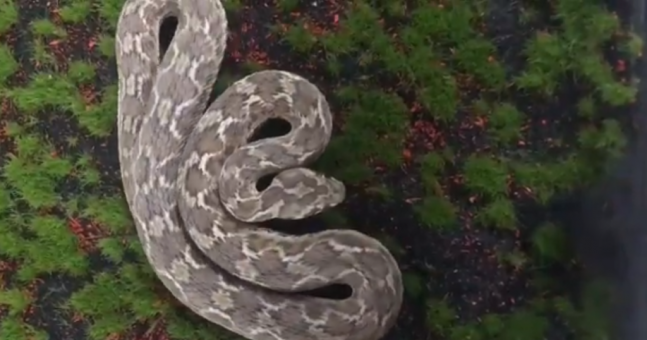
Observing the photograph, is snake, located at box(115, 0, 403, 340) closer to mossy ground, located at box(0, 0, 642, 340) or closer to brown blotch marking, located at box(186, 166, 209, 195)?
brown blotch marking, located at box(186, 166, 209, 195)

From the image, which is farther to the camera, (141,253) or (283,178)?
(141,253)

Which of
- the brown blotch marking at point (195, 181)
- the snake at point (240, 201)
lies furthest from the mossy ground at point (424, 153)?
the brown blotch marking at point (195, 181)

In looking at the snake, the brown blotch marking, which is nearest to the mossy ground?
the snake

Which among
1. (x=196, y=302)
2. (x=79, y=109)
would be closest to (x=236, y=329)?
(x=196, y=302)

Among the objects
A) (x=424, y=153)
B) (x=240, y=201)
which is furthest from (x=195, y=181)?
(x=424, y=153)

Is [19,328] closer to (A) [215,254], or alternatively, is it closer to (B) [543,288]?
(A) [215,254]

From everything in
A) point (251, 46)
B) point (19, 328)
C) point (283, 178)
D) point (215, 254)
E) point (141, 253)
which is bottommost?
point (19, 328)
